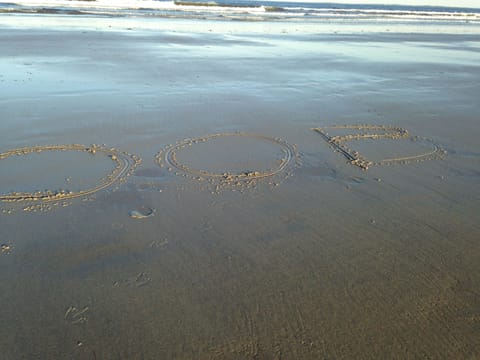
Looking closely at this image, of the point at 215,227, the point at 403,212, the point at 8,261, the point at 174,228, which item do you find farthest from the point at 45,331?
the point at 403,212

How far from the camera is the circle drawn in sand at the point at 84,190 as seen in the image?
5.14 m

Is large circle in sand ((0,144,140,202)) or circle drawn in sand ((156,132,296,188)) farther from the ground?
circle drawn in sand ((156,132,296,188))

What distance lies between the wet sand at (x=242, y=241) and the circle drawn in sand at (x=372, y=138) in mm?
229

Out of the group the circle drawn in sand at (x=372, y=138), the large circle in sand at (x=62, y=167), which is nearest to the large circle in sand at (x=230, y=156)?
the large circle in sand at (x=62, y=167)

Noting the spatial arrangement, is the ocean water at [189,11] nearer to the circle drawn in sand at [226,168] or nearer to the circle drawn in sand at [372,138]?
the circle drawn in sand at [372,138]

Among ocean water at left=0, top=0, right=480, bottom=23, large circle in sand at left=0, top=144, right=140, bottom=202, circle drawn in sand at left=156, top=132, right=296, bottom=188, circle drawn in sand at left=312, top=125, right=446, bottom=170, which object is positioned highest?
ocean water at left=0, top=0, right=480, bottom=23

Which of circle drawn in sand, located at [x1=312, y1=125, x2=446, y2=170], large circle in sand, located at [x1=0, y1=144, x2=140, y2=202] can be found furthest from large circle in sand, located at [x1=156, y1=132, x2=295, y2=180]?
circle drawn in sand, located at [x1=312, y1=125, x2=446, y2=170]

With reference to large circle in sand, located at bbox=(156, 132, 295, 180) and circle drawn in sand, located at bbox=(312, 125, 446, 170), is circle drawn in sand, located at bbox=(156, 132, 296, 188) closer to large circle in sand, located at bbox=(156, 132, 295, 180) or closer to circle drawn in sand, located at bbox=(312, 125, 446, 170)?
large circle in sand, located at bbox=(156, 132, 295, 180)

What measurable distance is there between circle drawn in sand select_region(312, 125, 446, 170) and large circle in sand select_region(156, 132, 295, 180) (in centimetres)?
110

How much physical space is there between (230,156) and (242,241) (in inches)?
102

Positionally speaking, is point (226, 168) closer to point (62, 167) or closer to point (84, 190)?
point (84, 190)

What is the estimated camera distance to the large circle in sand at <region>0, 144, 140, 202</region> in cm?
523

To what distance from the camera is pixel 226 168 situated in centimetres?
623

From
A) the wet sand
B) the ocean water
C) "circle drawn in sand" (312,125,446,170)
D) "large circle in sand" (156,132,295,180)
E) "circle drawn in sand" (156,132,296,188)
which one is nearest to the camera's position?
the wet sand
